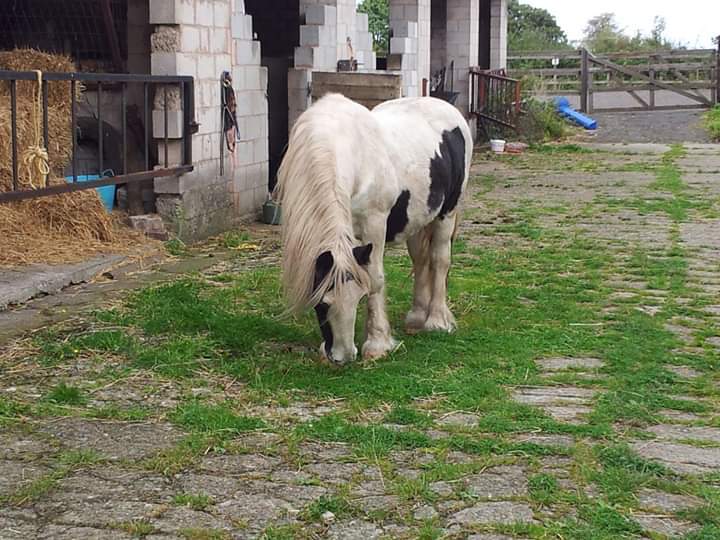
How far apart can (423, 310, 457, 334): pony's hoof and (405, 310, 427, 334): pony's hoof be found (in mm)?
68

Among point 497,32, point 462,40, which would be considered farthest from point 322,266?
point 497,32

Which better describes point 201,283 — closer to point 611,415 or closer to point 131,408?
point 131,408

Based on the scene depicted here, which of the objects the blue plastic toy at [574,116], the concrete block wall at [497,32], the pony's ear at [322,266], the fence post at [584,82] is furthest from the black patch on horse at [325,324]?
the fence post at [584,82]

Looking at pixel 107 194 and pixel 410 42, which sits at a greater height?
pixel 410 42

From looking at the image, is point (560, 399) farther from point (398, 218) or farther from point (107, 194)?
point (107, 194)

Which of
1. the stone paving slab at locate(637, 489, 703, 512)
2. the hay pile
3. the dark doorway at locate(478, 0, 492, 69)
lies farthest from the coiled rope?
the dark doorway at locate(478, 0, 492, 69)

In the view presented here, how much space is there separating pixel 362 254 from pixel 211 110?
4688 mm

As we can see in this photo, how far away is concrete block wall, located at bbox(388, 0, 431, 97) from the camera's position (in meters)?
14.1

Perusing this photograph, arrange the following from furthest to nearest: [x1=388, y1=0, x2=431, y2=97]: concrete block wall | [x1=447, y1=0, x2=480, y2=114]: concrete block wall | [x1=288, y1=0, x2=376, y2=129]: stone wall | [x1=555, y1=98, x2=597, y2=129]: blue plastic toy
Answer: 1. [x1=555, y1=98, x2=597, y2=129]: blue plastic toy
2. [x1=447, y1=0, x2=480, y2=114]: concrete block wall
3. [x1=388, y1=0, x2=431, y2=97]: concrete block wall
4. [x1=288, y1=0, x2=376, y2=129]: stone wall

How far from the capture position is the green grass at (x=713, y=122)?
1990 cm

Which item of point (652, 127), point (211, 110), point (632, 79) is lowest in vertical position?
point (652, 127)

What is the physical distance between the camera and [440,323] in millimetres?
6008

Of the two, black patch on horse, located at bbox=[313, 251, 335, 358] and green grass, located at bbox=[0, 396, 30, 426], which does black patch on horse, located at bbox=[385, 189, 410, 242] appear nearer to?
black patch on horse, located at bbox=[313, 251, 335, 358]

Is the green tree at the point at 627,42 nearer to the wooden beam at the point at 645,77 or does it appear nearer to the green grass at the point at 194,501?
the wooden beam at the point at 645,77
